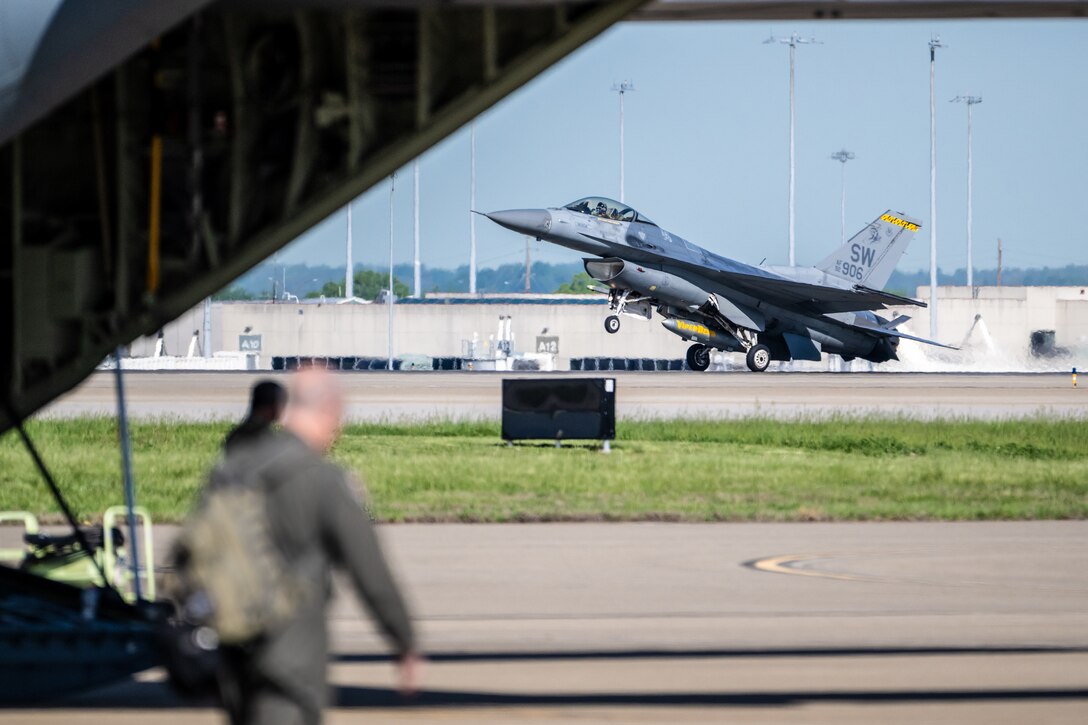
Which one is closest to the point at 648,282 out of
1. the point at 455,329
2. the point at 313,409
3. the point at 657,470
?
the point at 657,470

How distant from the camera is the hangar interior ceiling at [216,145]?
732 centimetres

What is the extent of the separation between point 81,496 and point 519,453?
7300mm

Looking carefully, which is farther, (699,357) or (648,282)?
(699,357)

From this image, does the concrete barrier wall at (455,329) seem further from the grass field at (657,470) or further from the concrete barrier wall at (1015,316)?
the grass field at (657,470)

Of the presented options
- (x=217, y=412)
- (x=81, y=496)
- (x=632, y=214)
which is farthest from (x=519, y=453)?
(x=632, y=214)

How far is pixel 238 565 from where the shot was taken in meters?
4.00

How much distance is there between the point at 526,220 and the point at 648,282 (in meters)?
4.78

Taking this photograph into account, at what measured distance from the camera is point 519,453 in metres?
21.3

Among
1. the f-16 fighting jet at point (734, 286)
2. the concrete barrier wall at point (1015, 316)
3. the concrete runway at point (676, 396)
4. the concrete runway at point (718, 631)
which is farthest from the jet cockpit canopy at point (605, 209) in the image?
the concrete barrier wall at point (1015, 316)

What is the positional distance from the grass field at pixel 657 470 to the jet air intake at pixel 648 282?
1739cm

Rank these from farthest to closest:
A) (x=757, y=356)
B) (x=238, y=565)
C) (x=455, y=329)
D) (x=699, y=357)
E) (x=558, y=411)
→ (x=455, y=329)
(x=699, y=357)
(x=757, y=356)
(x=558, y=411)
(x=238, y=565)

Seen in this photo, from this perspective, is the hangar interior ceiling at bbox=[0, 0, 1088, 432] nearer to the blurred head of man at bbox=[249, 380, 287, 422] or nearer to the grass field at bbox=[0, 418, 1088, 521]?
the blurred head of man at bbox=[249, 380, 287, 422]

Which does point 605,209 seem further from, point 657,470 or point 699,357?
point 657,470

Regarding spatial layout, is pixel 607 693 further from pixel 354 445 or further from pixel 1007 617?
pixel 354 445
